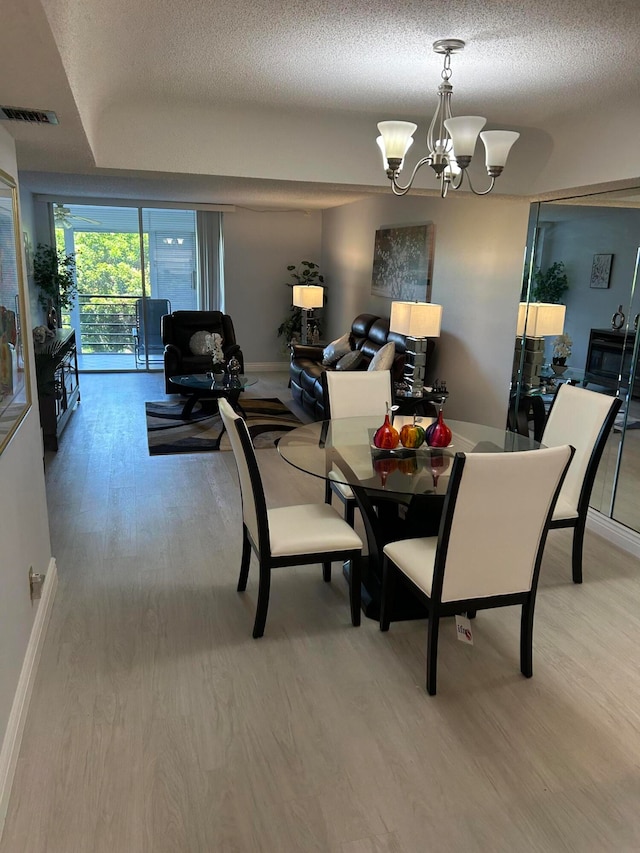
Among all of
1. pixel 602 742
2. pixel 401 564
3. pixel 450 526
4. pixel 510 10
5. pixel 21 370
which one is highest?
pixel 510 10

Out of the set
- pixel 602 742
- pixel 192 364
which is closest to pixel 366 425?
Answer: pixel 602 742

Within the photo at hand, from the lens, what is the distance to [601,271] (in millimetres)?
3676

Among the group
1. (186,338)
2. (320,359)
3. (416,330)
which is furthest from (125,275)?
(416,330)

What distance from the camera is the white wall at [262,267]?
871 cm

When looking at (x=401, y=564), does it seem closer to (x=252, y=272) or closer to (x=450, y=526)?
(x=450, y=526)

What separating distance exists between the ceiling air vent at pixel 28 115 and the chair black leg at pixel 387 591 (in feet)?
6.92

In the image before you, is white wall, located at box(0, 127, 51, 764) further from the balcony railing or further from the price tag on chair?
the balcony railing

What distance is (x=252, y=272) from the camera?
8.85 metres

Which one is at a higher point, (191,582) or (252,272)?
(252,272)

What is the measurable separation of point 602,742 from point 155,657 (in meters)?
1.66

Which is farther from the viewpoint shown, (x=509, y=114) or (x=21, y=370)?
(x=509, y=114)

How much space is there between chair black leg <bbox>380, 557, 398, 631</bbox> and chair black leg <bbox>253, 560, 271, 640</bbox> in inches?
19.1

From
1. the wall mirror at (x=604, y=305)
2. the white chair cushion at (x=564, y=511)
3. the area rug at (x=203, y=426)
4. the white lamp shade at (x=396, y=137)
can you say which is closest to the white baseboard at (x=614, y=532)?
the wall mirror at (x=604, y=305)

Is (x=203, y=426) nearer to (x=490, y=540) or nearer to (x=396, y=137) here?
(x=396, y=137)
